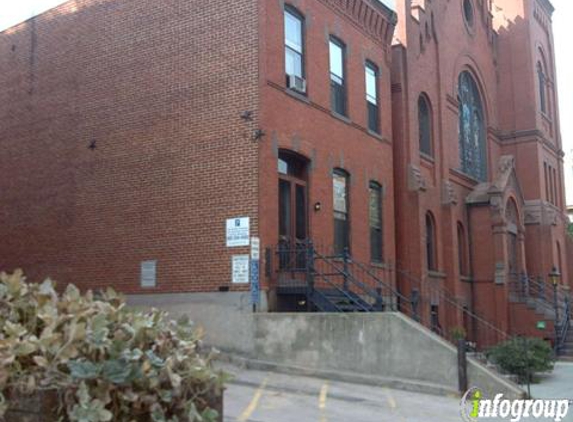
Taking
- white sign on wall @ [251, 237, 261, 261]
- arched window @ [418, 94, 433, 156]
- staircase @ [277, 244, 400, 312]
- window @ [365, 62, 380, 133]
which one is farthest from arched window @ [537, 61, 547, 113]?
white sign on wall @ [251, 237, 261, 261]

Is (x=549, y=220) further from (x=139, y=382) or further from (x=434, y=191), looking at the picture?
(x=139, y=382)

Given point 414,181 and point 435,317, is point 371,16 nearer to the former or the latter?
point 414,181

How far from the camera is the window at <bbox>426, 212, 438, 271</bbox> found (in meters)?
22.3

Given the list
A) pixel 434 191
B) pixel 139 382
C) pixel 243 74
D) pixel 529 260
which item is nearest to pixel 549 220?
pixel 529 260

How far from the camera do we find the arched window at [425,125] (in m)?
22.9

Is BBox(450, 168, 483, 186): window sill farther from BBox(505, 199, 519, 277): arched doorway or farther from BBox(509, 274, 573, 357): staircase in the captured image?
BBox(509, 274, 573, 357): staircase

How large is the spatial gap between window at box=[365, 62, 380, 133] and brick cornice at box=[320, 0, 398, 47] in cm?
94

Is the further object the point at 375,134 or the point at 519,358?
the point at 375,134

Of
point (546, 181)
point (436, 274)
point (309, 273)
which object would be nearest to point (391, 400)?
point (309, 273)

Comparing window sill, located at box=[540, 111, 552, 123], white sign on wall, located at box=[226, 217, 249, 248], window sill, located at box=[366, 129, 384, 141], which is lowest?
white sign on wall, located at box=[226, 217, 249, 248]

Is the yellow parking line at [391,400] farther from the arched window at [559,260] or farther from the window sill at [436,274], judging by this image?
the arched window at [559,260]

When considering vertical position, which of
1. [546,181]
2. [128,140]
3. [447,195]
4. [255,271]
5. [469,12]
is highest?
[469,12]

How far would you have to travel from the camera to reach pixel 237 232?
1424 centimetres

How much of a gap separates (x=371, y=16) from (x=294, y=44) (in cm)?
Answer: 422
